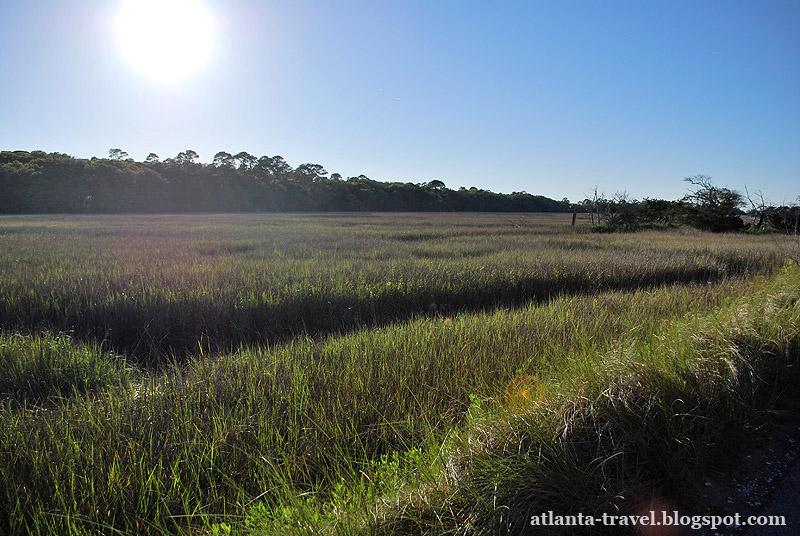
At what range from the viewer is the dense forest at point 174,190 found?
4343 centimetres

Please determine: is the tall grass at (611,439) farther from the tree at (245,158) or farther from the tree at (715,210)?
the tree at (245,158)

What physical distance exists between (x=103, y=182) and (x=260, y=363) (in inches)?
2259

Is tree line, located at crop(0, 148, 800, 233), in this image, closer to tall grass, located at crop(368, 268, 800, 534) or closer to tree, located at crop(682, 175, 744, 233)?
tree, located at crop(682, 175, 744, 233)

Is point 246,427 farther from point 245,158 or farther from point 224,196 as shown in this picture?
point 245,158

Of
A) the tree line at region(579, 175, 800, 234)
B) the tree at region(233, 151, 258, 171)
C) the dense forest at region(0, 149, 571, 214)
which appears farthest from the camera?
the tree at region(233, 151, 258, 171)

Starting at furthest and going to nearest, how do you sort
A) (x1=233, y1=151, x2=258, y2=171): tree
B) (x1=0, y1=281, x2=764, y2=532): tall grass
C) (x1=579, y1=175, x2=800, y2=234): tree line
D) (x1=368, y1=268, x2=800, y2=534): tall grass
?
(x1=233, y1=151, x2=258, y2=171): tree, (x1=579, y1=175, x2=800, y2=234): tree line, (x1=0, y1=281, x2=764, y2=532): tall grass, (x1=368, y1=268, x2=800, y2=534): tall grass

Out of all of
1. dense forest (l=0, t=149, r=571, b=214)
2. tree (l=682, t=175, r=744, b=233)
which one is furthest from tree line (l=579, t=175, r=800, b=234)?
dense forest (l=0, t=149, r=571, b=214)

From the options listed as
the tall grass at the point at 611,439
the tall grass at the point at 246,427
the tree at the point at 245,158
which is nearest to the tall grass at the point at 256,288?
the tall grass at the point at 246,427

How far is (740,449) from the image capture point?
219 cm

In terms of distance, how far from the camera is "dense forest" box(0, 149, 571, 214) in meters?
43.4

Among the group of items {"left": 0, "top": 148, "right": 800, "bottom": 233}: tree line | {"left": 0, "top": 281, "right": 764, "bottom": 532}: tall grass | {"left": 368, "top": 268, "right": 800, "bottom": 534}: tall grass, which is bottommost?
{"left": 0, "top": 281, "right": 764, "bottom": 532}: tall grass

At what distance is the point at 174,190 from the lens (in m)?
52.4

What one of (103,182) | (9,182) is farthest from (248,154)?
(9,182)

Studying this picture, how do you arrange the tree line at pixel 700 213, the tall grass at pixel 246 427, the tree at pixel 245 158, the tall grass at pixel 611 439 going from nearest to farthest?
the tall grass at pixel 611 439 < the tall grass at pixel 246 427 < the tree line at pixel 700 213 < the tree at pixel 245 158
